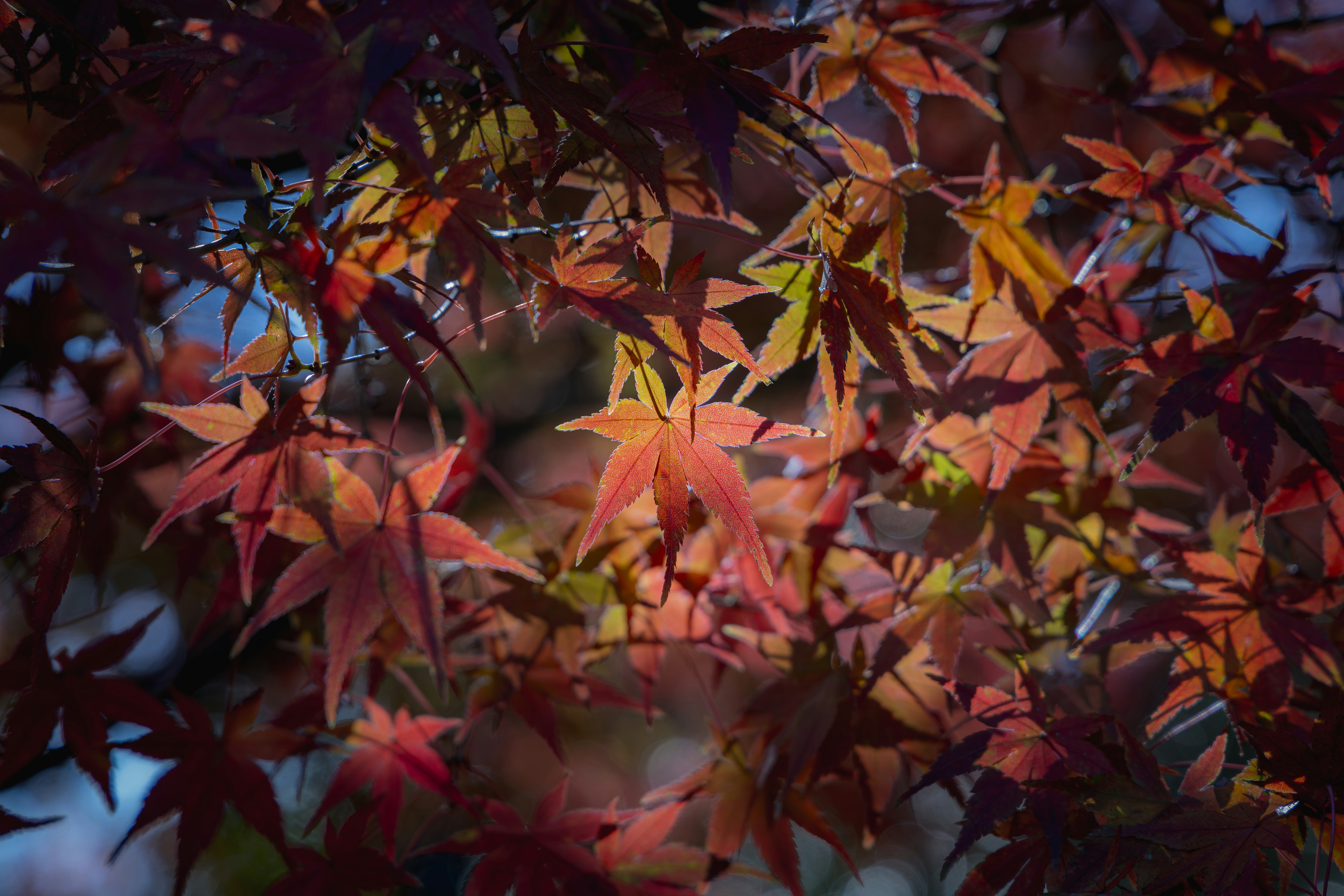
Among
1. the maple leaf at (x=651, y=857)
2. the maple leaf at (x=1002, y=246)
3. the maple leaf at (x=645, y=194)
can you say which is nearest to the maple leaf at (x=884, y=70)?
the maple leaf at (x=1002, y=246)

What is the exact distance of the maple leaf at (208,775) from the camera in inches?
41.3

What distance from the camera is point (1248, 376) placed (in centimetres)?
100

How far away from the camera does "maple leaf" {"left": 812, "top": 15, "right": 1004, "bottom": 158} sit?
1178 millimetres

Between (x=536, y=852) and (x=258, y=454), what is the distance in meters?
0.71

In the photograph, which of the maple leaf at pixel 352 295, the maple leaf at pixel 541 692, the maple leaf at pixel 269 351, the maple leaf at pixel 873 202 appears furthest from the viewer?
the maple leaf at pixel 541 692

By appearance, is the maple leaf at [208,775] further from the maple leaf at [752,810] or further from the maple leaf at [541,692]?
the maple leaf at [752,810]

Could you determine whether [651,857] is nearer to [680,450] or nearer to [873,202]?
[680,450]

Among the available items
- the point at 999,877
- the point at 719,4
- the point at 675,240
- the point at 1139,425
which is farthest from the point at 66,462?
the point at 675,240

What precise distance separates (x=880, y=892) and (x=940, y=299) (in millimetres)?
8292

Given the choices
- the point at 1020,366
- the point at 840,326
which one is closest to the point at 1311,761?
the point at 1020,366

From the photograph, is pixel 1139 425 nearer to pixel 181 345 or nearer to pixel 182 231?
pixel 182 231

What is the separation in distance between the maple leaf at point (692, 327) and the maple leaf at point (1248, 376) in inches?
20.6

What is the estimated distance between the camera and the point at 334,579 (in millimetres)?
887

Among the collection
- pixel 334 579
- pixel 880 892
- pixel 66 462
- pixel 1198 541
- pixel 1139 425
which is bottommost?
pixel 880 892
